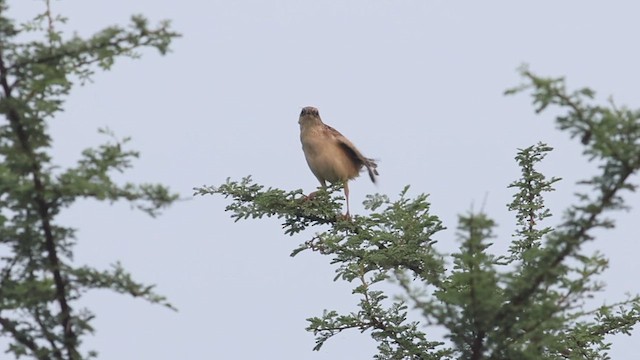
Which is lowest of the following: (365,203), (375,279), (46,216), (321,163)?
(46,216)

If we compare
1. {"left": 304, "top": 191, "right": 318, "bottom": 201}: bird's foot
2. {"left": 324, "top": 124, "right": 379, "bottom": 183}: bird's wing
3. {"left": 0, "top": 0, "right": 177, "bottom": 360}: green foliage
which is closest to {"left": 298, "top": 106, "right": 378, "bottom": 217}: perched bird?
{"left": 324, "top": 124, "right": 379, "bottom": 183}: bird's wing

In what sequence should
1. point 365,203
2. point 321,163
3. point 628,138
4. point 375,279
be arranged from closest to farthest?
point 628,138 < point 375,279 < point 365,203 < point 321,163

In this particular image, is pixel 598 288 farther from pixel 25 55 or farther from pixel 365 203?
pixel 365 203

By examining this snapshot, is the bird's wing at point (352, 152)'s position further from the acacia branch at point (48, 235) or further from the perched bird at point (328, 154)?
the acacia branch at point (48, 235)

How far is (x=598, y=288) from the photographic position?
4648 millimetres

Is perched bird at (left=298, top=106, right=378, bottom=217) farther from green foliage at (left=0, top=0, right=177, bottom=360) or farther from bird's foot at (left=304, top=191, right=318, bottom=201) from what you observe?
green foliage at (left=0, top=0, right=177, bottom=360)

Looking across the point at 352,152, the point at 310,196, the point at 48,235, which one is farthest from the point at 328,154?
the point at 48,235

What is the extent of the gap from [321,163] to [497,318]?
21.4 ft

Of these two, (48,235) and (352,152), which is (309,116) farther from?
(48,235)

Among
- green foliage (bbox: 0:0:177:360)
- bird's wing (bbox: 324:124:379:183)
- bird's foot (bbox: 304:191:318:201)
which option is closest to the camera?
green foliage (bbox: 0:0:177:360)

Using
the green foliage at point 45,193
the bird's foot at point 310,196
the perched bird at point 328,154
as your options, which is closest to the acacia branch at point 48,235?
the green foliage at point 45,193

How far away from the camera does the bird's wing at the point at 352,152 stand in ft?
35.6

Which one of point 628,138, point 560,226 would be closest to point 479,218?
point 560,226

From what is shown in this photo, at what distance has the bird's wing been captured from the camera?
10.8m
